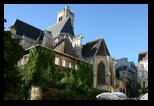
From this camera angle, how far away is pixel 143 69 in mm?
55438

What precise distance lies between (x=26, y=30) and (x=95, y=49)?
50.3 feet

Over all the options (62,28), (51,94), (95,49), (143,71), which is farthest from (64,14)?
(51,94)

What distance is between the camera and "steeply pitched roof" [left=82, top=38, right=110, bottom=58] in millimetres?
38797

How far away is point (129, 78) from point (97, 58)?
1815cm

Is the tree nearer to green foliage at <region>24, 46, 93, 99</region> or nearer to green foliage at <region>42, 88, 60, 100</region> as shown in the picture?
green foliage at <region>42, 88, 60, 100</region>

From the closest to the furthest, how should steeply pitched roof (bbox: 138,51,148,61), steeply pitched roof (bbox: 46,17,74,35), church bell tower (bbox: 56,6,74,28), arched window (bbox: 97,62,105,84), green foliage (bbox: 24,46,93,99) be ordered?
green foliage (bbox: 24,46,93,99)
arched window (bbox: 97,62,105,84)
steeply pitched roof (bbox: 46,17,74,35)
steeply pitched roof (bbox: 138,51,148,61)
church bell tower (bbox: 56,6,74,28)

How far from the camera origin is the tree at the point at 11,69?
14.6m

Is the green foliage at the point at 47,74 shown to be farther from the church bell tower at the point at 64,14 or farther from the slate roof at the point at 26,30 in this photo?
the church bell tower at the point at 64,14

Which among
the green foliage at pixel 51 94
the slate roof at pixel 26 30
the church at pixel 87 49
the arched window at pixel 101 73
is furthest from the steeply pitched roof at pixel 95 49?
the green foliage at pixel 51 94

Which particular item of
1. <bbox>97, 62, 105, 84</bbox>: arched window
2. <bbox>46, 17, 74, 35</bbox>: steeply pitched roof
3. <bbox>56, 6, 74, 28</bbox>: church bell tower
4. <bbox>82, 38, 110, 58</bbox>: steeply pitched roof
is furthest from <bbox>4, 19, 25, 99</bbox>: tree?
<bbox>56, 6, 74, 28</bbox>: church bell tower

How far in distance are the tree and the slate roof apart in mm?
23045

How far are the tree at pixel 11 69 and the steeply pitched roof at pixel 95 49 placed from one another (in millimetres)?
20022
